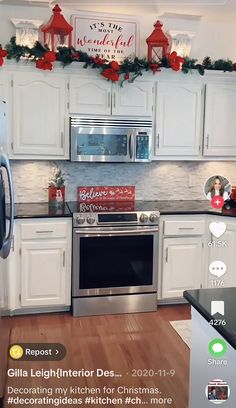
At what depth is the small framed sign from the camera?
3.66 metres

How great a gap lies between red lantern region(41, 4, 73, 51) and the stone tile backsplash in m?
1.00

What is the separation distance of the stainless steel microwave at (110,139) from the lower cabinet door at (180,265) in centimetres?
Answer: 77

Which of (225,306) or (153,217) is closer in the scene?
(225,306)

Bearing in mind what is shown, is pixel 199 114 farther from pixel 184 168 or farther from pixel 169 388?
pixel 169 388

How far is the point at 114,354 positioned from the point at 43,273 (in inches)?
36.3

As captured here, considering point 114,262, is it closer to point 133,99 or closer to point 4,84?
point 133,99

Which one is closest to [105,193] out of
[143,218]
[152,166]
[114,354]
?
[152,166]

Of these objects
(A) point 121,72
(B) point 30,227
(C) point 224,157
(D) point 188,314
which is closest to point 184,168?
(C) point 224,157

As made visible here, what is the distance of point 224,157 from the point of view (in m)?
3.86

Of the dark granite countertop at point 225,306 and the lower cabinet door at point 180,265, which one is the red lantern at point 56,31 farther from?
the dark granite countertop at point 225,306

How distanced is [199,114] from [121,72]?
0.80 metres

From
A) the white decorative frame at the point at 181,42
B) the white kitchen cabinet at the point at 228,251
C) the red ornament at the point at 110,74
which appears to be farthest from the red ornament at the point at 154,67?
the white kitchen cabinet at the point at 228,251

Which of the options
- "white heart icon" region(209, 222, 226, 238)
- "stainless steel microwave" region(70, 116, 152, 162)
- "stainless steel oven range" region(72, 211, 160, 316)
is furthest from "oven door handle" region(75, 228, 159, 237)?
"white heart icon" region(209, 222, 226, 238)

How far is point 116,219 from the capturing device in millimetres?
3334
